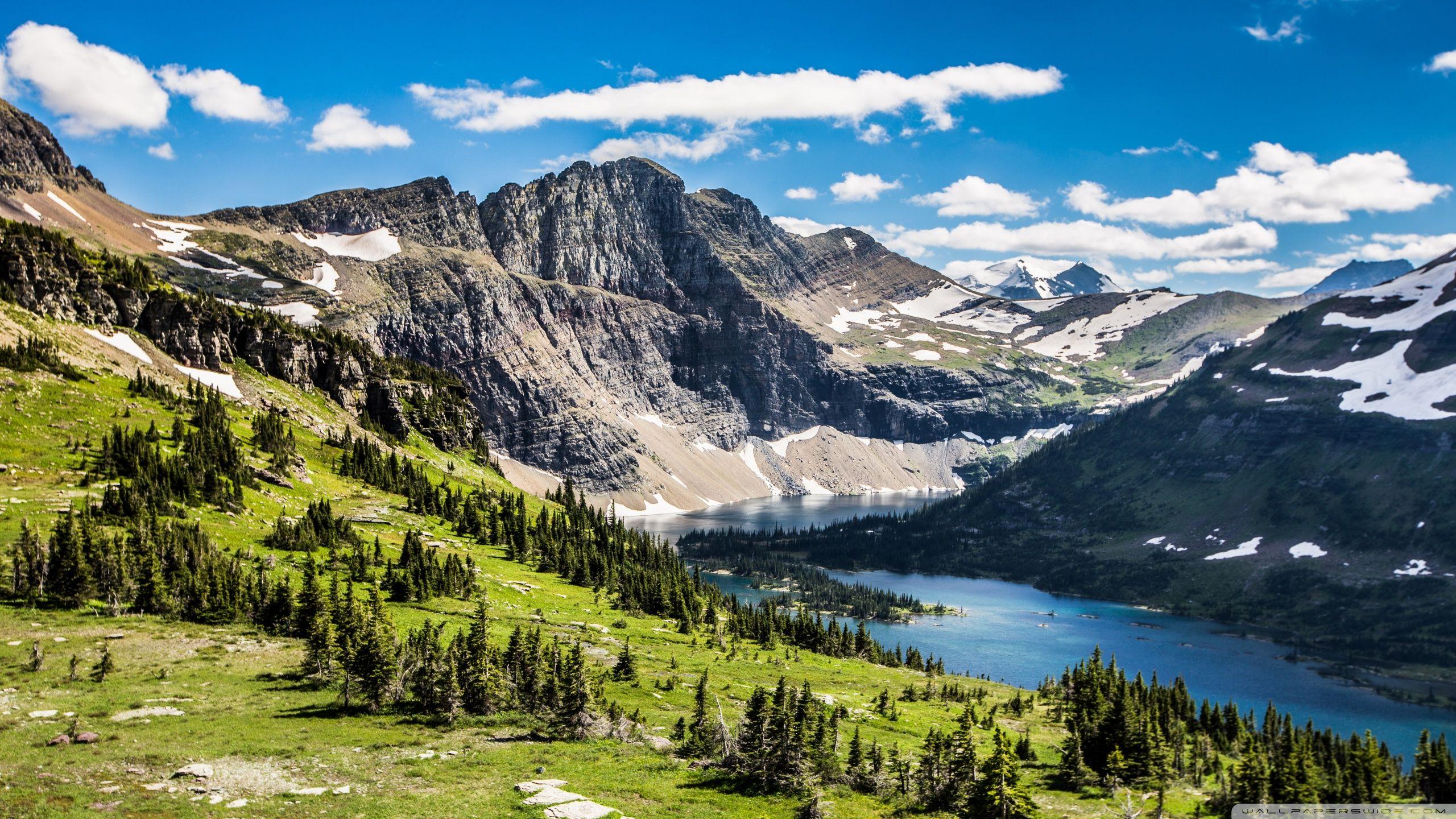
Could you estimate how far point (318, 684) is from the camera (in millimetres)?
54719

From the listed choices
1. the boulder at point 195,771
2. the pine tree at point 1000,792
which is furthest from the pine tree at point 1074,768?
the boulder at point 195,771

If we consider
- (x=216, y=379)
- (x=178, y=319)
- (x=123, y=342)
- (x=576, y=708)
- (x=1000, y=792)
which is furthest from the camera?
(x=178, y=319)

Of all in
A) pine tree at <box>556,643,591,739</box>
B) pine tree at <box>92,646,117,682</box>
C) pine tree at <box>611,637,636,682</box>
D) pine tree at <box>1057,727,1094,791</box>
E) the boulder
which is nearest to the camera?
the boulder

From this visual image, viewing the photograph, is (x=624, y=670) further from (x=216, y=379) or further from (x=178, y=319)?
(x=178, y=319)

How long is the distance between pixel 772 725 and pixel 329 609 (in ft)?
121

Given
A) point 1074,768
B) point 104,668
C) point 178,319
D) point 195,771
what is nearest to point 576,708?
point 195,771

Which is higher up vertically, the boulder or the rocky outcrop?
the rocky outcrop

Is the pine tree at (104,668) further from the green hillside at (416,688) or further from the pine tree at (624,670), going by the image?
the pine tree at (624,670)

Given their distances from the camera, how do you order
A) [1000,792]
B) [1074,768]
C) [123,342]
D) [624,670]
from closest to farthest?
[1000,792] < [1074,768] < [624,670] < [123,342]

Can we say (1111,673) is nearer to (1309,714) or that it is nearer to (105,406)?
(1309,714)

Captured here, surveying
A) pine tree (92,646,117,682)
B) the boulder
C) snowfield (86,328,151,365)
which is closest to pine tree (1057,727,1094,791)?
the boulder

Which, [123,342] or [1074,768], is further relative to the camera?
[123,342]

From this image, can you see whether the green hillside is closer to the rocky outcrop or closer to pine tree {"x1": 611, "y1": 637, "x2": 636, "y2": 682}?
pine tree {"x1": 611, "y1": 637, "x2": 636, "y2": 682}

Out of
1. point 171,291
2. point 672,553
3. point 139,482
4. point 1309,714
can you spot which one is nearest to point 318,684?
point 139,482
